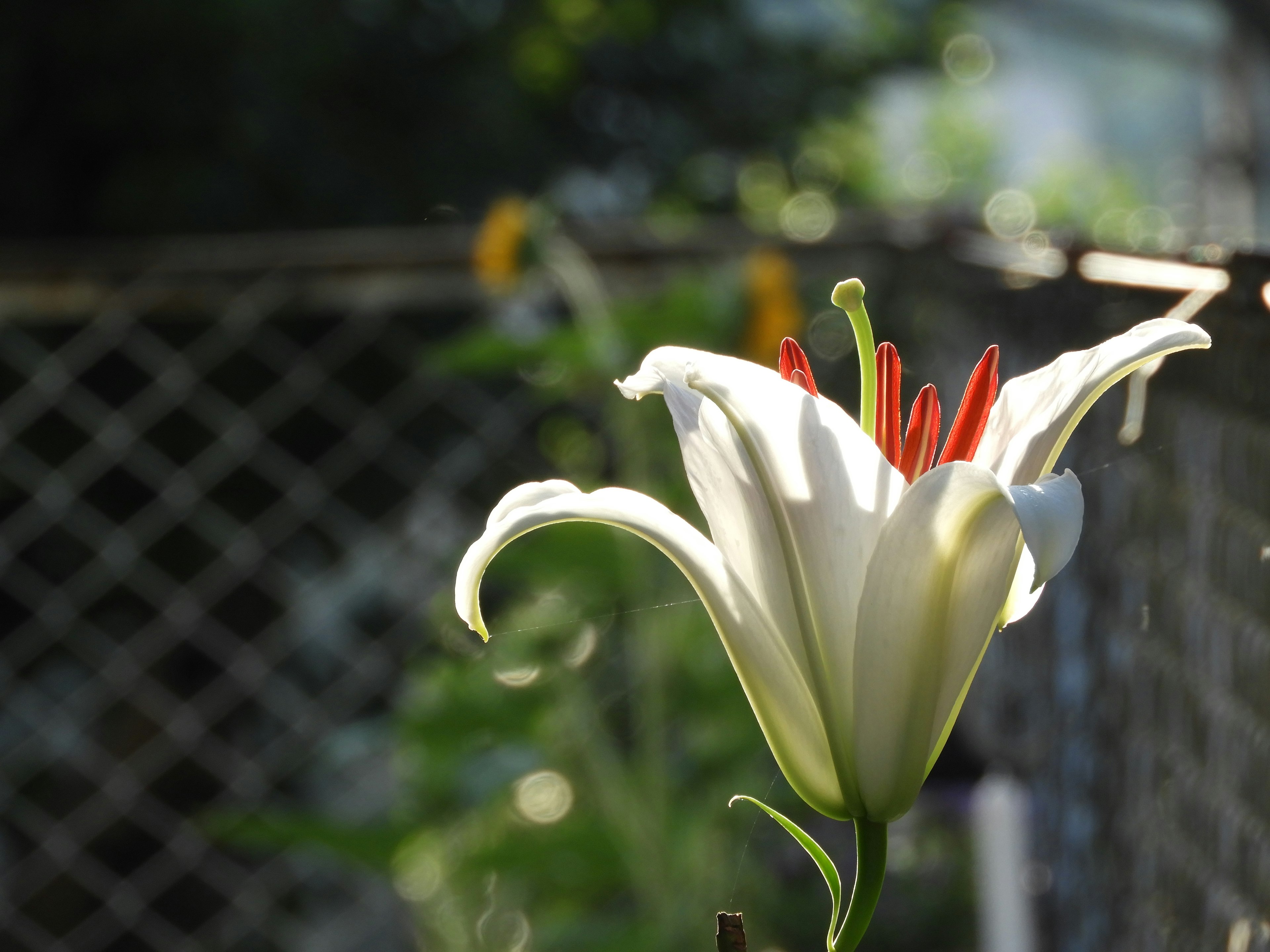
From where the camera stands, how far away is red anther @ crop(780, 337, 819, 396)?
0.23 meters

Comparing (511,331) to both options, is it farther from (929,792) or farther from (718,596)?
(718,596)

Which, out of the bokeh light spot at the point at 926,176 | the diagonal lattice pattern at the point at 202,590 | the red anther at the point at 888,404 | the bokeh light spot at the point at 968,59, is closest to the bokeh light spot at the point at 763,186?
the bokeh light spot at the point at 968,59

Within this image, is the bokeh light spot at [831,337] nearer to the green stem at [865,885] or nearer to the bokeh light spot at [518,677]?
the bokeh light spot at [518,677]

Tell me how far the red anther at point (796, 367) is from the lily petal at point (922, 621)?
0.05m

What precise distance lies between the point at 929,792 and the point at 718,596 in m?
0.72

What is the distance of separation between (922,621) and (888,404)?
0.05m

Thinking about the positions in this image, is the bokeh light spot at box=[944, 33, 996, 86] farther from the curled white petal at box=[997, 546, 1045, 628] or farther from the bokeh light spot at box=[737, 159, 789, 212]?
the curled white petal at box=[997, 546, 1045, 628]

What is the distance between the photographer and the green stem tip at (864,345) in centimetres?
22

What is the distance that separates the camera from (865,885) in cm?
20

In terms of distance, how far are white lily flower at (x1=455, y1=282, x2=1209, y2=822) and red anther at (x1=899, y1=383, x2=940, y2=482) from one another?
2 centimetres

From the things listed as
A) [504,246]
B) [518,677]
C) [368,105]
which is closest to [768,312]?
[504,246]

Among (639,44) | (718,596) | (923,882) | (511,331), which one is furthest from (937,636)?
(639,44)

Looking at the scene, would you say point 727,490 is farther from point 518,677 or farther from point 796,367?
point 518,677

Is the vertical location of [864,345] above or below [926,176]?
below
